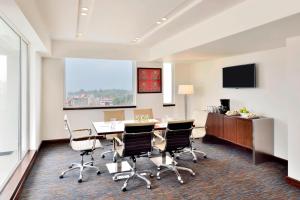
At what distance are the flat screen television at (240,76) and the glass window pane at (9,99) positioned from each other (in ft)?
15.2

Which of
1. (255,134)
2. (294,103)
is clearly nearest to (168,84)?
(255,134)

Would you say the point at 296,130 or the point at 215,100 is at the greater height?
the point at 215,100


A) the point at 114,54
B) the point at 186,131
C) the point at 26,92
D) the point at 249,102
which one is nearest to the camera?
the point at 186,131

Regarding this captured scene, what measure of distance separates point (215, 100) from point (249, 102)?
4.09 feet

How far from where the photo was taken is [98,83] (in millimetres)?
6508

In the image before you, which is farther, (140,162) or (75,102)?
(75,102)

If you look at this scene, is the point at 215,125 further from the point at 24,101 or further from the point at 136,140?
the point at 24,101

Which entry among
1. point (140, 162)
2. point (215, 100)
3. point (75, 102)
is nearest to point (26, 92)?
point (75, 102)

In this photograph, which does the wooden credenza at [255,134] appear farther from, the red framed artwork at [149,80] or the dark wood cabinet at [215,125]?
the red framed artwork at [149,80]

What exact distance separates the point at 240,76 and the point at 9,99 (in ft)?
15.6

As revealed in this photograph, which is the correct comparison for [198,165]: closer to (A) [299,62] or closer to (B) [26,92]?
(A) [299,62]

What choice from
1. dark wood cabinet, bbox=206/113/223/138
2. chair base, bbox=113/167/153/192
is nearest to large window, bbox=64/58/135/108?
dark wood cabinet, bbox=206/113/223/138

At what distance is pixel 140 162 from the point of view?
4.54 meters

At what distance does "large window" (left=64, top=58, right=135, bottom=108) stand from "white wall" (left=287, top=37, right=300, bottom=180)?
430 cm
